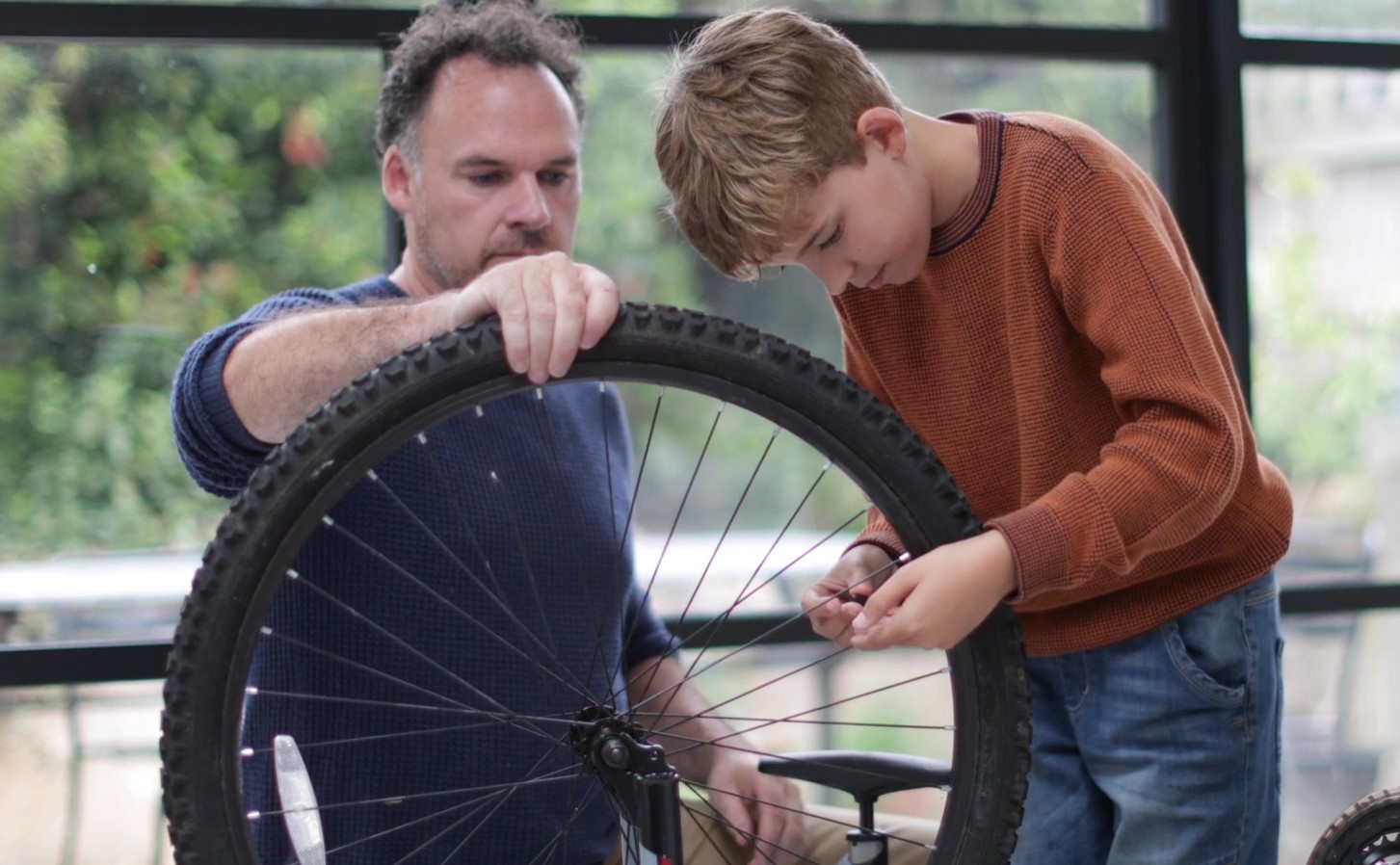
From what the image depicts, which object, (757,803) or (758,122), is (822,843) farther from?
(758,122)

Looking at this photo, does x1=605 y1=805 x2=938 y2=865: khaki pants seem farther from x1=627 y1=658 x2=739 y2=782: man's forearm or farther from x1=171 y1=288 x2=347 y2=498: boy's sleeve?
x1=171 y1=288 x2=347 y2=498: boy's sleeve

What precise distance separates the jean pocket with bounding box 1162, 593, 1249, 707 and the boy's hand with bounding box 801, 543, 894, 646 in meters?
0.23

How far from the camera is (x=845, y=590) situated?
0.94 metres

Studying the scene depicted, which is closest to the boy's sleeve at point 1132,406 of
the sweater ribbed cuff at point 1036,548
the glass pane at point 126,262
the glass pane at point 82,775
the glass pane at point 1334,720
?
the sweater ribbed cuff at point 1036,548

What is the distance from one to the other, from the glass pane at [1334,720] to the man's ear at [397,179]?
163cm

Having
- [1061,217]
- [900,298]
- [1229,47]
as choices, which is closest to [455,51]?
[900,298]

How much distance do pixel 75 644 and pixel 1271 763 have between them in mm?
1357

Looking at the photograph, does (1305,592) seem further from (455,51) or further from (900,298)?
(455,51)

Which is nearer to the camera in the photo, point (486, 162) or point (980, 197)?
point (980, 197)

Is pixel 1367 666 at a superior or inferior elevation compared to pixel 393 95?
inferior

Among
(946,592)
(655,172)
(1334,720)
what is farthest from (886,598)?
(1334,720)

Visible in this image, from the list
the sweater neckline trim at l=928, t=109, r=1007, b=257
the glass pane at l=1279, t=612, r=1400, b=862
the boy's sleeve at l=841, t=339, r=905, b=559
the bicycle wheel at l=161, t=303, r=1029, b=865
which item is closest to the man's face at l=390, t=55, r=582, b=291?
the bicycle wheel at l=161, t=303, r=1029, b=865

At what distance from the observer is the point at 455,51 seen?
1.42 m

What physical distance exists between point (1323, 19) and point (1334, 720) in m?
1.19
